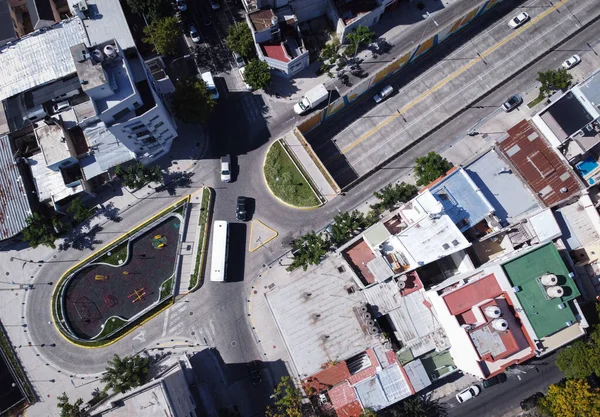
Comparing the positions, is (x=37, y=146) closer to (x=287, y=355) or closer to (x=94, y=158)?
(x=94, y=158)

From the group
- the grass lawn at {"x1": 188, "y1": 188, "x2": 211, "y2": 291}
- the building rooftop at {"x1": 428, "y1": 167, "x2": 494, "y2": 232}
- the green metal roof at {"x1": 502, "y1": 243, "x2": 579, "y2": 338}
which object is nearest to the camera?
the green metal roof at {"x1": 502, "y1": 243, "x2": 579, "y2": 338}

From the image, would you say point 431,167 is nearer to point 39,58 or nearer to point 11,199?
→ point 39,58

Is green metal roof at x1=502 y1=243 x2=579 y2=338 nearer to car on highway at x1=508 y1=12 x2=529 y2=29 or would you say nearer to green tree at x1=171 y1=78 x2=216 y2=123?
car on highway at x1=508 y1=12 x2=529 y2=29

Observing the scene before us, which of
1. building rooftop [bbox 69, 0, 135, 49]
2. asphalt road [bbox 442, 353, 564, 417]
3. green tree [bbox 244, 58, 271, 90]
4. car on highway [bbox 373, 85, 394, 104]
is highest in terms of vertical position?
building rooftop [bbox 69, 0, 135, 49]

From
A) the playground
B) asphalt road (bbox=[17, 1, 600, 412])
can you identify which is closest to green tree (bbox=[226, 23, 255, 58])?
asphalt road (bbox=[17, 1, 600, 412])

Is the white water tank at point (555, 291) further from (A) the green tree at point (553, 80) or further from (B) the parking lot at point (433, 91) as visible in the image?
(A) the green tree at point (553, 80)

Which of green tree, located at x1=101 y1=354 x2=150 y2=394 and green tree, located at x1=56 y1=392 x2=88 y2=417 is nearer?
green tree, located at x1=56 y1=392 x2=88 y2=417

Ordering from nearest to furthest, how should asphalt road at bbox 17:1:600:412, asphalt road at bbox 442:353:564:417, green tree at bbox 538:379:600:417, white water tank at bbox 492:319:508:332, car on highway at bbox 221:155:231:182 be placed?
white water tank at bbox 492:319:508:332 < green tree at bbox 538:379:600:417 < asphalt road at bbox 442:353:564:417 < asphalt road at bbox 17:1:600:412 < car on highway at bbox 221:155:231:182
